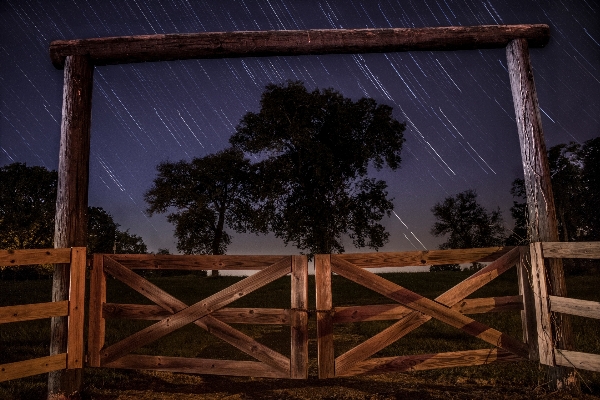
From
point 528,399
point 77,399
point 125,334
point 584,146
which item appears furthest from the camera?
point 584,146

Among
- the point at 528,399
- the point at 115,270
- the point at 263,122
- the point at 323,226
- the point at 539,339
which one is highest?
the point at 263,122

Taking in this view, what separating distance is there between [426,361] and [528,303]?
157cm

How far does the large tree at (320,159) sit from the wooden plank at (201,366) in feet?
55.2

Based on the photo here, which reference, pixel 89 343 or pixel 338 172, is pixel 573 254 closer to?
pixel 89 343

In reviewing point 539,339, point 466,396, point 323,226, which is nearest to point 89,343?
point 466,396

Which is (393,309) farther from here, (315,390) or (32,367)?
(32,367)

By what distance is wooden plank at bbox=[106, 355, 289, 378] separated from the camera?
17.1 feet

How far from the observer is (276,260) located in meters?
5.29

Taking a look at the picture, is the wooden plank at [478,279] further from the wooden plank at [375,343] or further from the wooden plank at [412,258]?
the wooden plank at [375,343]

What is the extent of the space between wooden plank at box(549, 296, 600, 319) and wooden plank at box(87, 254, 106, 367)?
5706 millimetres

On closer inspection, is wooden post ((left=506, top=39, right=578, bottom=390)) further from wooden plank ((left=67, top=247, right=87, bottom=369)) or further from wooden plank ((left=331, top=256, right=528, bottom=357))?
wooden plank ((left=67, top=247, right=87, bottom=369))

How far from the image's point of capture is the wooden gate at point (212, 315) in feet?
17.0

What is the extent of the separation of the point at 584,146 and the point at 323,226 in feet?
80.9

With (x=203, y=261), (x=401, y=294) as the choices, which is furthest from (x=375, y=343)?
(x=203, y=261)
